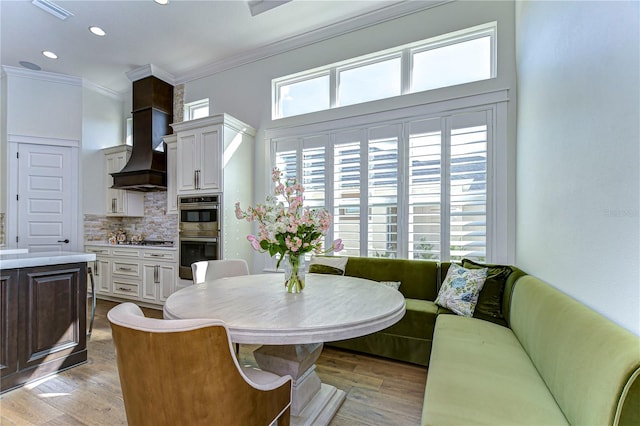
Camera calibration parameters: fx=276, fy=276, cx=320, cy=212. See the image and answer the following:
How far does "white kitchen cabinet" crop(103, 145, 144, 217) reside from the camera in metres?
4.68

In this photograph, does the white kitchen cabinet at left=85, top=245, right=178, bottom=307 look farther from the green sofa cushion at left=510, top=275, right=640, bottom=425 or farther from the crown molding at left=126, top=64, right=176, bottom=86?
the green sofa cushion at left=510, top=275, right=640, bottom=425

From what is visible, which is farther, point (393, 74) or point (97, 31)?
point (97, 31)

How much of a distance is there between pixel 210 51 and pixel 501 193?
4075 mm

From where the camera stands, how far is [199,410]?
0.87 metres

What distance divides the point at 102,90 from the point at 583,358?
267 inches

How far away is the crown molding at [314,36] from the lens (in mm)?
2996

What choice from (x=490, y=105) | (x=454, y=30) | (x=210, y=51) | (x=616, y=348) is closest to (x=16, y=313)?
(x=616, y=348)

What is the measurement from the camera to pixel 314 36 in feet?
11.5

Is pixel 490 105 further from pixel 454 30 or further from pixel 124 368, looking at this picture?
pixel 124 368

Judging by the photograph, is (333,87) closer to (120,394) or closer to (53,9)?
(53,9)

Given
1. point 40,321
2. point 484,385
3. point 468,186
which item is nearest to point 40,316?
point 40,321

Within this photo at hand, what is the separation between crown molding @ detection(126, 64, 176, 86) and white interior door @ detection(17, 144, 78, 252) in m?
1.67

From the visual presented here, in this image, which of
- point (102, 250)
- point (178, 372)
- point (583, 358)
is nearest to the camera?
point (178, 372)

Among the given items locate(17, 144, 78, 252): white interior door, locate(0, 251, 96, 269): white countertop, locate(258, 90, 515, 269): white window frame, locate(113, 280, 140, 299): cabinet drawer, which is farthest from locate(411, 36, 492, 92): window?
locate(17, 144, 78, 252): white interior door
